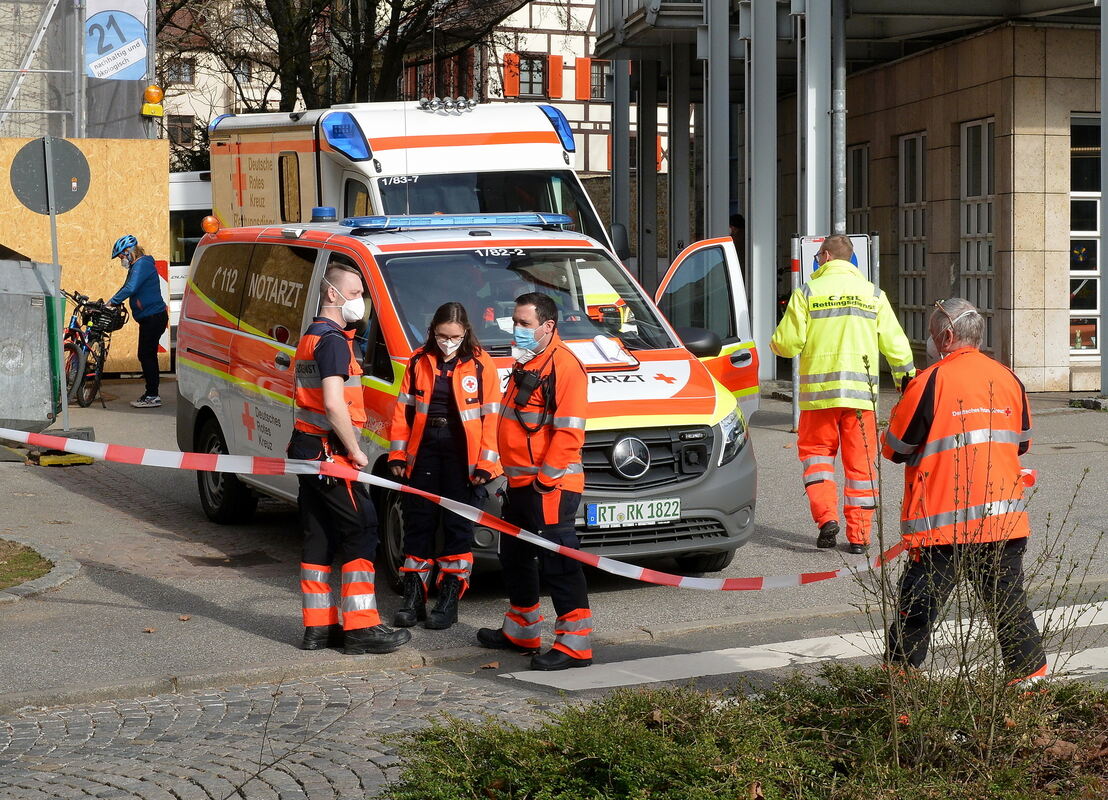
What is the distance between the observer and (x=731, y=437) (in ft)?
26.8

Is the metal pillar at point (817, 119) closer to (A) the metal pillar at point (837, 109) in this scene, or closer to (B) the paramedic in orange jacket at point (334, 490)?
(A) the metal pillar at point (837, 109)

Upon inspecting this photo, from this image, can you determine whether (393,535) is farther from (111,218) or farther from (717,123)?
(111,218)

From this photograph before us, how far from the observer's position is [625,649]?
A: 23.2ft

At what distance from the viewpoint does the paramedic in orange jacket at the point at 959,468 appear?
5352 millimetres

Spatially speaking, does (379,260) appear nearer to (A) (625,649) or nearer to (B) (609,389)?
(B) (609,389)

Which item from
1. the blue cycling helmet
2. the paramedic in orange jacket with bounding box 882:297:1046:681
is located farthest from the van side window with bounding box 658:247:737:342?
the blue cycling helmet

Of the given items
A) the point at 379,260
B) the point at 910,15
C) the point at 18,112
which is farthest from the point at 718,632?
the point at 18,112

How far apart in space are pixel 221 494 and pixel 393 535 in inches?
108

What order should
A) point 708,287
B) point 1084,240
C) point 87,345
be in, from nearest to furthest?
point 708,287, point 87,345, point 1084,240

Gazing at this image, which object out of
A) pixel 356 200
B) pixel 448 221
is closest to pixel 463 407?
pixel 448 221

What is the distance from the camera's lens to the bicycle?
16.8m

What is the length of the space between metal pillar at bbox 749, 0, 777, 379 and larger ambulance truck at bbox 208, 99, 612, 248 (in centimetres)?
460

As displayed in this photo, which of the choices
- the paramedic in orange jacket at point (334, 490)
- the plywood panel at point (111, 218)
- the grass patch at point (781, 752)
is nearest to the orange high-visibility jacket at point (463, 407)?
the paramedic in orange jacket at point (334, 490)

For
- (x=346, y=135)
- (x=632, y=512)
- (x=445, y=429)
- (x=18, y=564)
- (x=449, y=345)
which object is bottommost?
(x=18, y=564)
